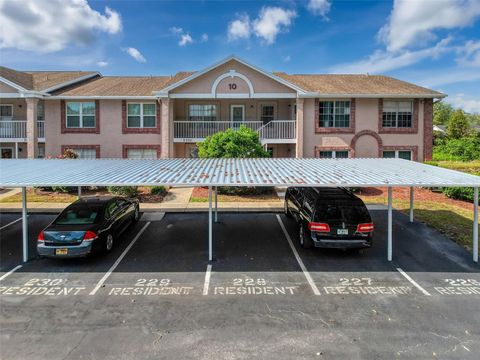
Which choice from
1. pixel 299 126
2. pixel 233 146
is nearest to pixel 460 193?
pixel 299 126

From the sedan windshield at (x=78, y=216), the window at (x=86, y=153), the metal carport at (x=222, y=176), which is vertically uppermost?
the window at (x=86, y=153)

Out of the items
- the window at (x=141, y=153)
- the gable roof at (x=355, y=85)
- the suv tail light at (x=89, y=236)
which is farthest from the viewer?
the window at (x=141, y=153)

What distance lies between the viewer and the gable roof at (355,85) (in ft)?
70.5

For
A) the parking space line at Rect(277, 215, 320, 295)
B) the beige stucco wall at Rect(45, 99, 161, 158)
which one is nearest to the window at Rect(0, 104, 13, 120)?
the beige stucco wall at Rect(45, 99, 161, 158)

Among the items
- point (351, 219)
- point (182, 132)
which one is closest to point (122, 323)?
point (351, 219)

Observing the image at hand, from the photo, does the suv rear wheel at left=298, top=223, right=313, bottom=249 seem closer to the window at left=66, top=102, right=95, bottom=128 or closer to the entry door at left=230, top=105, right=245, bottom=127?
the entry door at left=230, top=105, right=245, bottom=127

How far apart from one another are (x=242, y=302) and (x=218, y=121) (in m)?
16.9

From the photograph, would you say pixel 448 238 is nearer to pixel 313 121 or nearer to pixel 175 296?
pixel 175 296

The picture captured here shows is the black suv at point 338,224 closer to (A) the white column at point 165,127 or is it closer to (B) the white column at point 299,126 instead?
(B) the white column at point 299,126

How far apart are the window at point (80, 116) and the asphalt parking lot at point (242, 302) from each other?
1259 cm

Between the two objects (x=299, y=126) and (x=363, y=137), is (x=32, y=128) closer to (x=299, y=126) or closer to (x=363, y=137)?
(x=299, y=126)

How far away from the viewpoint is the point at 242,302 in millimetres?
7055

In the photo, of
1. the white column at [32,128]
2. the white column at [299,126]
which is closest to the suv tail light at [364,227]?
the white column at [299,126]

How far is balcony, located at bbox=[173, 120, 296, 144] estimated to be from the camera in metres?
21.8
